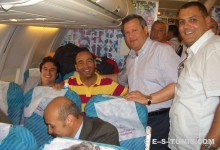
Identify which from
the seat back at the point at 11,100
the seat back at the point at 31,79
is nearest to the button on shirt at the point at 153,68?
the seat back at the point at 11,100

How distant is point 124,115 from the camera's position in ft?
6.66

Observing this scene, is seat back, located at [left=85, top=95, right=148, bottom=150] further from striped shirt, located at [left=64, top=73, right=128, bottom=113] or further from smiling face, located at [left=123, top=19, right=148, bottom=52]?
striped shirt, located at [left=64, top=73, right=128, bottom=113]

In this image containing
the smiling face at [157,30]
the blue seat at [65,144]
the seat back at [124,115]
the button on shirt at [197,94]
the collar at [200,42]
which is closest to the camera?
the blue seat at [65,144]

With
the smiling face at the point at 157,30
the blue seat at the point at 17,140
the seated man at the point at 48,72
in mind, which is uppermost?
the smiling face at the point at 157,30

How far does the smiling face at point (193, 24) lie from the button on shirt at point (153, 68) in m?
0.41

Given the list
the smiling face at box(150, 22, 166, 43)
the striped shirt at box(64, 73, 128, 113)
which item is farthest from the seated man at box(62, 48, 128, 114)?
the smiling face at box(150, 22, 166, 43)

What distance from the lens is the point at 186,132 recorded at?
1845 mm

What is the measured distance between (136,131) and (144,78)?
1.88 ft

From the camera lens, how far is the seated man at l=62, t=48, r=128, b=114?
2861mm

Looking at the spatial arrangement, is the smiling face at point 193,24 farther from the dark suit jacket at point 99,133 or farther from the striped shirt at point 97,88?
the striped shirt at point 97,88

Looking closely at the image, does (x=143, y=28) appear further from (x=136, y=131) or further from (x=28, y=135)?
(x=28, y=135)

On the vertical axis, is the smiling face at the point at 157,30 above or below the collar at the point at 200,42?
above

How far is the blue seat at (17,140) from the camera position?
133 centimetres

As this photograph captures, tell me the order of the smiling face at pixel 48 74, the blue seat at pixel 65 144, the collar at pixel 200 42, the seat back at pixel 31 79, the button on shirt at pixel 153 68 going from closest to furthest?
the blue seat at pixel 65 144
the collar at pixel 200 42
the button on shirt at pixel 153 68
the smiling face at pixel 48 74
the seat back at pixel 31 79
